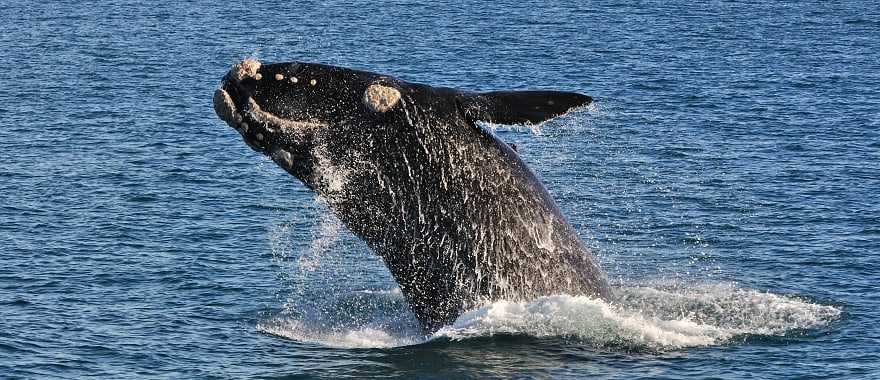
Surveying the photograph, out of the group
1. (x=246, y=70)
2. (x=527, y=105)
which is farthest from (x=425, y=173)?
(x=246, y=70)

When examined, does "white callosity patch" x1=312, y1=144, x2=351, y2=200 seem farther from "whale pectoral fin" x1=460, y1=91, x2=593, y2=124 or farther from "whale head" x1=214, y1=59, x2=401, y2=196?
"whale pectoral fin" x1=460, y1=91, x2=593, y2=124

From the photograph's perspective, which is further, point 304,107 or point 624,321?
point 624,321

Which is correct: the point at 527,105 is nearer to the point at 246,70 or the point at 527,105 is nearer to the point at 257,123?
the point at 257,123

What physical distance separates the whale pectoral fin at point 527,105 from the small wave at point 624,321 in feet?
18.9

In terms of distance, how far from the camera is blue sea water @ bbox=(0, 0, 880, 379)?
33.9 meters

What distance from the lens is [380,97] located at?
97.3 feet

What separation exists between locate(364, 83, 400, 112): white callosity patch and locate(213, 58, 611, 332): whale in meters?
0.03

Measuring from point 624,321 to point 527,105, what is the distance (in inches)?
301

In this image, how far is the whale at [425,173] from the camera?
1171 inches

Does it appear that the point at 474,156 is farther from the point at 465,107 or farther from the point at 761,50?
the point at 761,50

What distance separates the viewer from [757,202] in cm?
5562

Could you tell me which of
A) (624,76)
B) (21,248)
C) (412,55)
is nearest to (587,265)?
(21,248)

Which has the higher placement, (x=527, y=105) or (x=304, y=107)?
(x=527, y=105)

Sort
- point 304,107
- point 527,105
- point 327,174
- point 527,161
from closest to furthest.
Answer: point 527,105 → point 304,107 → point 327,174 → point 527,161
